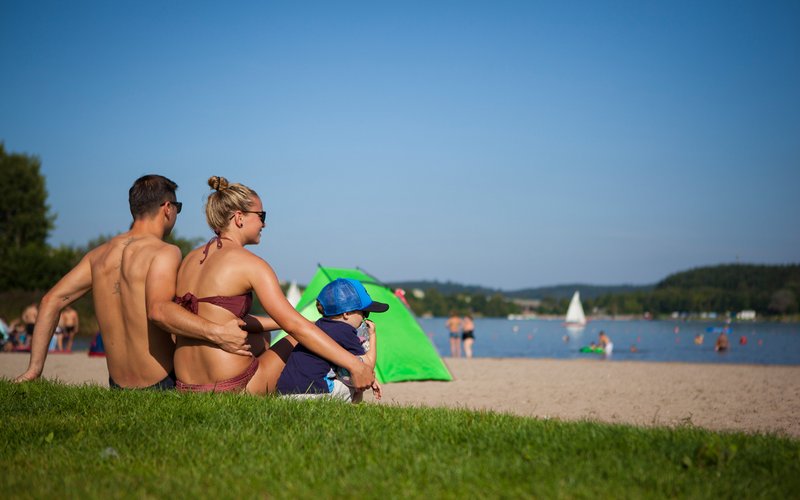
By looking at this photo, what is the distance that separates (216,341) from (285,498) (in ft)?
6.92

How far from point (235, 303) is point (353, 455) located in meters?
1.81

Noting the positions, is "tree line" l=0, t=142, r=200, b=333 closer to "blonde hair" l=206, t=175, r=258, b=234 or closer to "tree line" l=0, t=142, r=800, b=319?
"tree line" l=0, t=142, r=800, b=319

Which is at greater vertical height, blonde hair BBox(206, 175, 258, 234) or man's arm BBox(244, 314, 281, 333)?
blonde hair BBox(206, 175, 258, 234)

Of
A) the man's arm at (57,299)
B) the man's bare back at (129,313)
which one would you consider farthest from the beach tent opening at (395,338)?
the man's bare back at (129,313)

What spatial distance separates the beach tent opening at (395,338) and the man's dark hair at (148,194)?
20.8 ft

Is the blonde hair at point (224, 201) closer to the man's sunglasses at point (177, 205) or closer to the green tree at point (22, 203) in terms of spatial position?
the man's sunglasses at point (177, 205)

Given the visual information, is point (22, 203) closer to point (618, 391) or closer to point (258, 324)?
point (618, 391)

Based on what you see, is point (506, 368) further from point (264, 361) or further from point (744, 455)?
point (744, 455)

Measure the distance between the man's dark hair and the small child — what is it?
4.98 ft

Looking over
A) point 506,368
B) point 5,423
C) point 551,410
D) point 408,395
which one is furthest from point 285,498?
point 506,368

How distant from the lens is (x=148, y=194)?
18.9 ft

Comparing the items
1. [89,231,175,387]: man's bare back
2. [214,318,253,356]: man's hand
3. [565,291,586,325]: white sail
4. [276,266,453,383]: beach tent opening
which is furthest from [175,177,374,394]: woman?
[565,291,586,325]: white sail

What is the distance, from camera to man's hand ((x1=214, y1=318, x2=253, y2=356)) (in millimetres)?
4941

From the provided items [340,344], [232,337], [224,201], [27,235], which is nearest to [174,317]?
[232,337]
